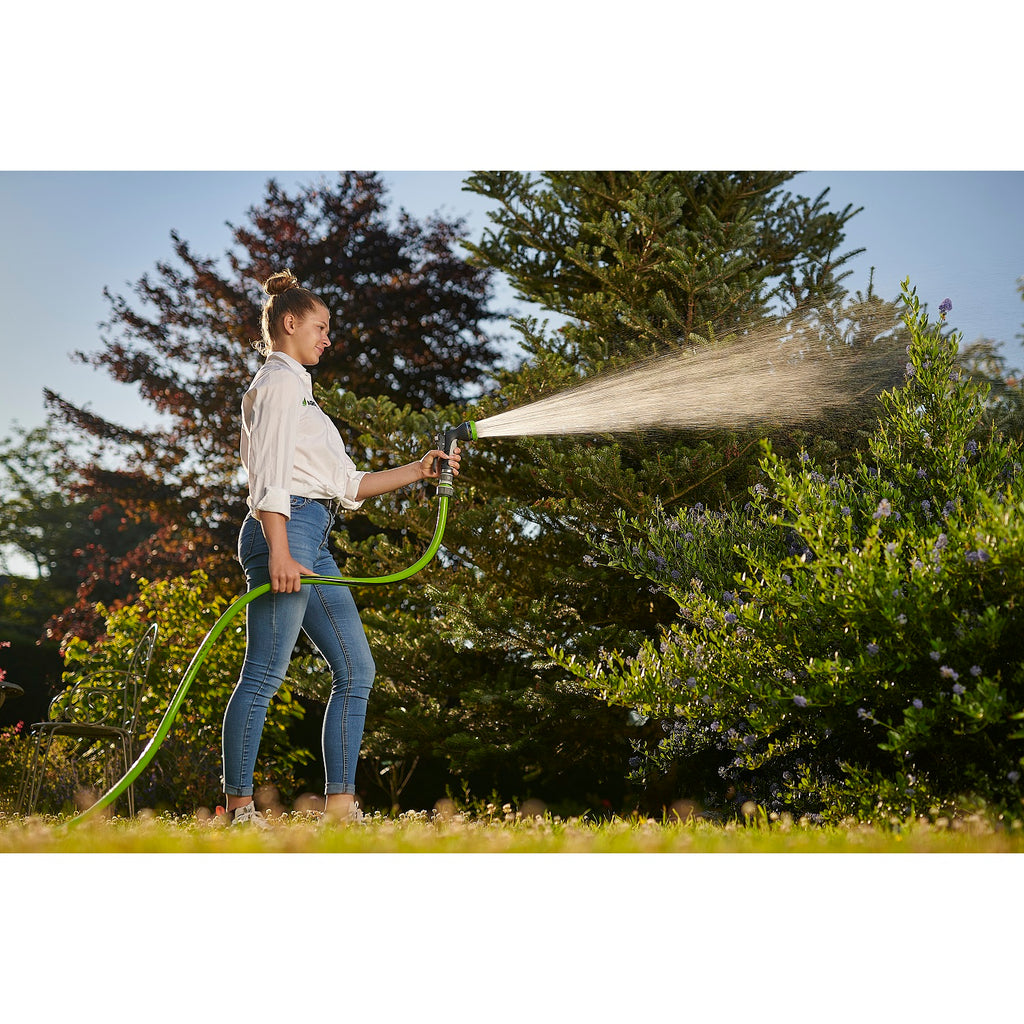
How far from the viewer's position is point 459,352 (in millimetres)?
8258

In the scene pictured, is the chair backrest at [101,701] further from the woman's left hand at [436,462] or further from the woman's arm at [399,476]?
the woman's left hand at [436,462]

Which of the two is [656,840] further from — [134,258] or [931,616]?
[134,258]

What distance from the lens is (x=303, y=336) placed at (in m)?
3.46

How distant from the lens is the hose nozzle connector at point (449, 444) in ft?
11.7

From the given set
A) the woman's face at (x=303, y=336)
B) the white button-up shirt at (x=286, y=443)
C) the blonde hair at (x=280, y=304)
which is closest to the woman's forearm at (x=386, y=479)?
the white button-up shirt at (x=286, y=443)

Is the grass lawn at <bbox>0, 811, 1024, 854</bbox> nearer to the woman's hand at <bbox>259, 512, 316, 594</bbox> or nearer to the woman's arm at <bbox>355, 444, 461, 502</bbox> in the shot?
the woman's hand at <bbox>259, 512, 316, 594</bbox>

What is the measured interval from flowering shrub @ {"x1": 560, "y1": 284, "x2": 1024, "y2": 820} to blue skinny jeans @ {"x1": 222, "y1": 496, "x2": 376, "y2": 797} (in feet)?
2.81

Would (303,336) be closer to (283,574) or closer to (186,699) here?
(283,574)

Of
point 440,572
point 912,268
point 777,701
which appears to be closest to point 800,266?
A: point 912,268

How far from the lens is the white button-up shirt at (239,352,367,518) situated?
3.13m

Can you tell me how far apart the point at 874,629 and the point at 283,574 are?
2040 mm

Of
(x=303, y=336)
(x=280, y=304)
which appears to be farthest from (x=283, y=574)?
(x=280, y=304)

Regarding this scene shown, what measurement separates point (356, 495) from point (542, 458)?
1.50m

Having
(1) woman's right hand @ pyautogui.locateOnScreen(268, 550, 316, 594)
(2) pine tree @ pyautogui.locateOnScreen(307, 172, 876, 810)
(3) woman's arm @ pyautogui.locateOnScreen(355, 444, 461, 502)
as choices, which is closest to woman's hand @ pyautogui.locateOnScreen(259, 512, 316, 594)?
(1) woman's right hand @ pyautogui.locateOnScreen(268, 550, 316, 594)
